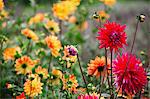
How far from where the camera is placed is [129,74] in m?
2.10

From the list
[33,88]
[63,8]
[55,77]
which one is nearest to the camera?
[33,88]

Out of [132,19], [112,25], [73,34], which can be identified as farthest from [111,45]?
[132,19]

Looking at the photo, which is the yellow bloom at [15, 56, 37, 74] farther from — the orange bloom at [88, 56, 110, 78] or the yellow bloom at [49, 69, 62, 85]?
the orange bloom at [88, 56, 110, 78]

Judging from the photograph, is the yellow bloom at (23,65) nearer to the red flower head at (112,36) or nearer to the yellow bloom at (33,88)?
the yellow bloom at (33,88)

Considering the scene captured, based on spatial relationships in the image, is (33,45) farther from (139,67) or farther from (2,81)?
(139,67)

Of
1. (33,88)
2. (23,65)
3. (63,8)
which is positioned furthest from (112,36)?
→ (63,8)

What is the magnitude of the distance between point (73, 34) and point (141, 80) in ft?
7.84

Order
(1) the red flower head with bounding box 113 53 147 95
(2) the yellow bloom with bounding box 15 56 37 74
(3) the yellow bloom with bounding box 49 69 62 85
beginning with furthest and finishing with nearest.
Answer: (2) the yellow bloom with bounding box 15 56 37 74 → (3) the yellow bloom with bounding box 49 69 62 85 → (1) the red flower head with bounding box 113 53 147 95

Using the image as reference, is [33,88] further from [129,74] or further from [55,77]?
[129,74]

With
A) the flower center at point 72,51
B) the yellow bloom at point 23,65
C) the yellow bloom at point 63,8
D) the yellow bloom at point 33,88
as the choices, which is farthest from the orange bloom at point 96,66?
the yellow bloom at point 63,8

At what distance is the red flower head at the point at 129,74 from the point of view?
2092 mm

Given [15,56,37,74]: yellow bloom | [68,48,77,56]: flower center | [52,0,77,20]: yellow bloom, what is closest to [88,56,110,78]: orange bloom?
[68,48,77,56]: flower center

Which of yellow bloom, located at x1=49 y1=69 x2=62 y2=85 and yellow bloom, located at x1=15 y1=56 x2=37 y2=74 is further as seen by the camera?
yellow bloom, located at x1=15 y1=56 x2=37 y2=74

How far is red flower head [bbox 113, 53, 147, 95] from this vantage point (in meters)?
2.09
